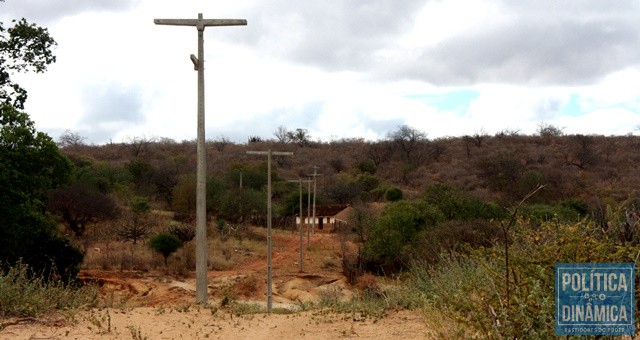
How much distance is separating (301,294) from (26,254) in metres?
10.7

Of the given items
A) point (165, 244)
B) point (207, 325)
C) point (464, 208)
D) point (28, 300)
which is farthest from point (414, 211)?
point (28, 300)

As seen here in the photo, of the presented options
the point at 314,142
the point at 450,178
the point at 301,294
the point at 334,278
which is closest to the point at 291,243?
the point at 334,278

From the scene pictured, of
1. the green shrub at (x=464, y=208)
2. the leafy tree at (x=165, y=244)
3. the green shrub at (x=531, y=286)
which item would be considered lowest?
the leafy tree at (x=165, y=244)

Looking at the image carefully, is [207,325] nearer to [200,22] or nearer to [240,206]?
[200,22]

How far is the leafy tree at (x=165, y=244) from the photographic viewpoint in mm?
34875

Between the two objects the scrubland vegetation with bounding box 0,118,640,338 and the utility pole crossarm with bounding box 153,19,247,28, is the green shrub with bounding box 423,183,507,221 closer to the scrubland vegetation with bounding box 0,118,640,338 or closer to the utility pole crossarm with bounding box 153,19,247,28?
the scrubland vegetation with bounding box 0,118,640,338

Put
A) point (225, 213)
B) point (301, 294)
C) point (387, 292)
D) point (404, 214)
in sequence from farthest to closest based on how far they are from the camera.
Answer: point (225, 213)
point (404, 214)
point (301, 294)
point (387, 292)

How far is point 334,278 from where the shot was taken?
112 feet

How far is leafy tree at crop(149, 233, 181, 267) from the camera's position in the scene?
3488 cm

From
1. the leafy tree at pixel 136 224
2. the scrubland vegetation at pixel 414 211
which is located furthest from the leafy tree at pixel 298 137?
the leafy tree at pixel 136 224

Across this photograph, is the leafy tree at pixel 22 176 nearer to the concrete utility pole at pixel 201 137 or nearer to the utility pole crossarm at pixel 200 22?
the concrete utility pole at pixel 201 137

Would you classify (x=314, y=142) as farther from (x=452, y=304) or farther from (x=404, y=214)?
(x=452, y=304)

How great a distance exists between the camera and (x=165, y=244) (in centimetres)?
3488

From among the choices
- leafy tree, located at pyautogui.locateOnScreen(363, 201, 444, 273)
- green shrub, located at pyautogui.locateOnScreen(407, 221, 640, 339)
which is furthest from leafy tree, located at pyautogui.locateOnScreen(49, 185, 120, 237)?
green shrub, located at pyautogui.locateOnScreen(407, 221, 640, 339)
